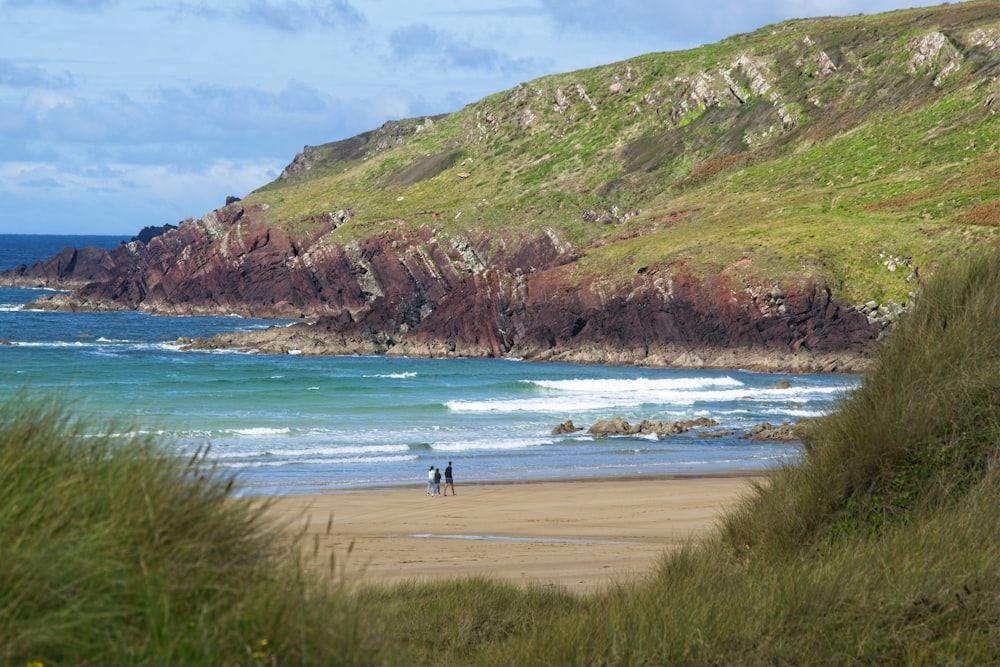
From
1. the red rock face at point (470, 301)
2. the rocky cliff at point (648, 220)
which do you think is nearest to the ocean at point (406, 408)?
the red rock face at point (470, 301)

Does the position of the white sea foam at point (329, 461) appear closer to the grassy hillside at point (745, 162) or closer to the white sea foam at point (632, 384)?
the white sea foam at point (632, 384)

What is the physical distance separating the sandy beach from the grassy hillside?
35589 mm

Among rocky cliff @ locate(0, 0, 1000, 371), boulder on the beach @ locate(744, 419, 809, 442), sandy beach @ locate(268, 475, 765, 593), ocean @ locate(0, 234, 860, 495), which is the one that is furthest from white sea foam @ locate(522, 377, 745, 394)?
sandy beach @ locate(268, 475, 765, 593)

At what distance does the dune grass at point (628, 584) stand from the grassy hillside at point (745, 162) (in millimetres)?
46212

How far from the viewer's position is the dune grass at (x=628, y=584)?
4.90 metres

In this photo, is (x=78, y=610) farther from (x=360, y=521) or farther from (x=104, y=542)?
(x=360, y=521)

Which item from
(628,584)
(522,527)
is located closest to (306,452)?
(522,527)

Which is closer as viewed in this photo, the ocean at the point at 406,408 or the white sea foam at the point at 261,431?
the ocean at the point at 406,408

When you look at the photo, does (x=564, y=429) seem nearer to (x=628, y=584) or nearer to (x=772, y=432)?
(x=772, y=432)

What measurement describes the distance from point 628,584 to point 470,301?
5772 cm

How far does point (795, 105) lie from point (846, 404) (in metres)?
85.9

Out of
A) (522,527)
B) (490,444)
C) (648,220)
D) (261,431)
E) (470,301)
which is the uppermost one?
(648,220)

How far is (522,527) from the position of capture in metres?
19.2

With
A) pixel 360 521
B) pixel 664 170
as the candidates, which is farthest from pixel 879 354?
pixel 664 170
